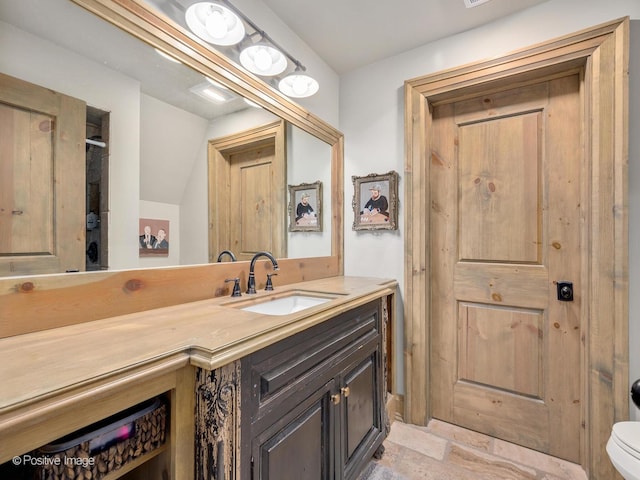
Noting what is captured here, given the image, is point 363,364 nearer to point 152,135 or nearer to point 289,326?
point 289,326

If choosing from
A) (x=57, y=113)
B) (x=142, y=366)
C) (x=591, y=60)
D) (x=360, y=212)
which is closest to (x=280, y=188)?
(x=360, y=212)

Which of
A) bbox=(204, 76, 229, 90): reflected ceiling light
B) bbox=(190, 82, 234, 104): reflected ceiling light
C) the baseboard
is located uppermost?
bbox=(204, 76, 229, 90): reflected ceiling light

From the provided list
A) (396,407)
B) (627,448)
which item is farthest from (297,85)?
(627,448)

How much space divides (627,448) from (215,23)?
7.90ft

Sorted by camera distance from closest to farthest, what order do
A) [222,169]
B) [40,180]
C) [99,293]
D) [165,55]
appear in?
[40,180], [99,293], [165,55], [222,169]

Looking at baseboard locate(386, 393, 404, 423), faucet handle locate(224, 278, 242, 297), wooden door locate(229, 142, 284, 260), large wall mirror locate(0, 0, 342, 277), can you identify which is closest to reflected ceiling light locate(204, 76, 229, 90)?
large wall mirror locate(0, 0, 342, 277)

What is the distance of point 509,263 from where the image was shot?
6.11 feet

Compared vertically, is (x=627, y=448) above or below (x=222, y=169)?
below

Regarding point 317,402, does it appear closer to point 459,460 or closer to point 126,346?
point 126,346

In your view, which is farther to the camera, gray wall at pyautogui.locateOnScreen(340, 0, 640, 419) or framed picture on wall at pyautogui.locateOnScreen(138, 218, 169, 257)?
gray wall at pyautogui.locateOnScreen(340, 0, 640, 419)

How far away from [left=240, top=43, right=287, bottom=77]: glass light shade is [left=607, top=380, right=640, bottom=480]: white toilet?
2.26 metres

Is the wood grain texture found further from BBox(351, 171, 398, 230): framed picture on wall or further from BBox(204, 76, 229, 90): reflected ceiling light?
BBox(351, 171, 398, 230): framed picture on wall

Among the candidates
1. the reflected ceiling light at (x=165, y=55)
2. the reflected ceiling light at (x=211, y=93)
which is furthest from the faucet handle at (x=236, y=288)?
the reflected ceiling light at (x=165, y=55)

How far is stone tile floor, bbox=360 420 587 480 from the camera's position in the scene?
158 cm
